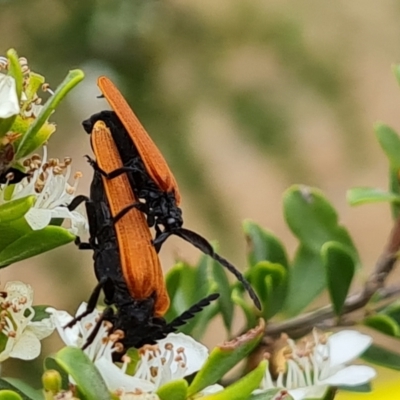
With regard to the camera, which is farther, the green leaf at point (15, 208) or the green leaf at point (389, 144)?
the green leaf at point (389, 144)

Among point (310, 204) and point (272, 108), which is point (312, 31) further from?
point (310, 204)

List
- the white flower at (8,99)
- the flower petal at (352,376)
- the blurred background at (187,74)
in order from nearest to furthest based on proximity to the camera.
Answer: the white flower at (8,99) < the flower petal at (352,376) < the blurred background at (187,74)

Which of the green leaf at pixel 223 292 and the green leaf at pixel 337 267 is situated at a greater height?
the green leaf at pixel 337 267

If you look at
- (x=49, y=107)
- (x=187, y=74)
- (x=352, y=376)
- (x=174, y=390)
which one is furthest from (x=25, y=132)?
(x=187, y=74)

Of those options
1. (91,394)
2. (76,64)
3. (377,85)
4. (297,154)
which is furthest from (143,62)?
(377,85)

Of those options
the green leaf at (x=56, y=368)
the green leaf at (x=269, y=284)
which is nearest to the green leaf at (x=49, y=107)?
the green leaf at (x=56, y=368)

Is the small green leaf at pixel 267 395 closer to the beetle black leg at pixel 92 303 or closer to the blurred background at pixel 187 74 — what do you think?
the beetle black leg at pixel 92 303

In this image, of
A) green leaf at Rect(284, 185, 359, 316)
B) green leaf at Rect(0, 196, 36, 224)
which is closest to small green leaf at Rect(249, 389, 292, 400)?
green leaf at Rect(0, 196, 36, 224)
